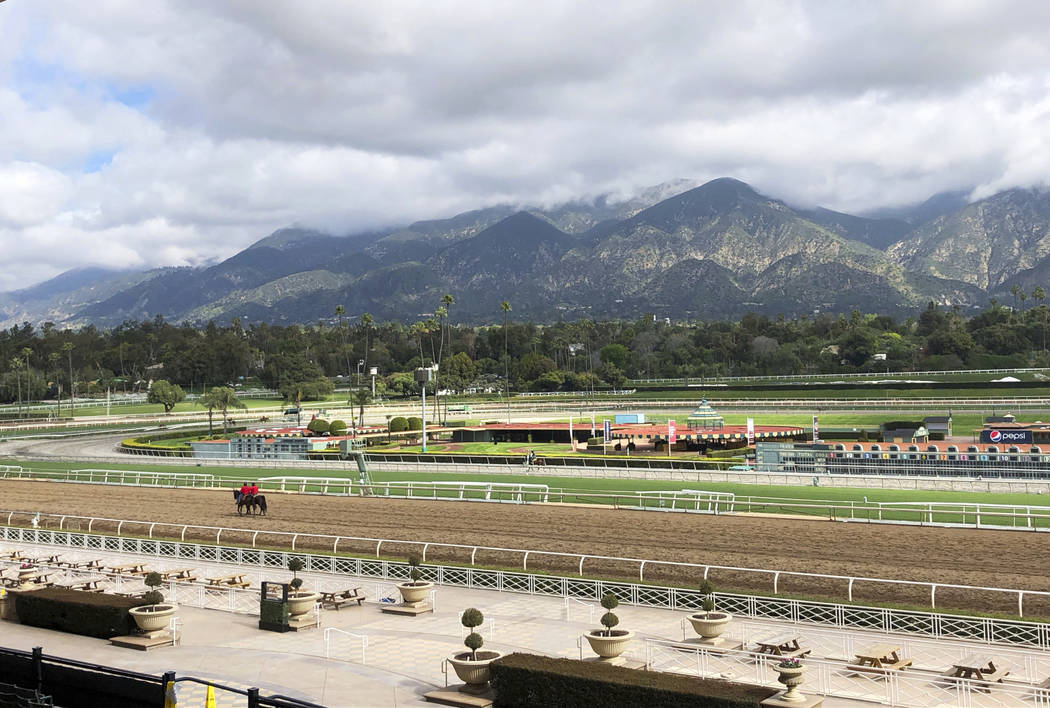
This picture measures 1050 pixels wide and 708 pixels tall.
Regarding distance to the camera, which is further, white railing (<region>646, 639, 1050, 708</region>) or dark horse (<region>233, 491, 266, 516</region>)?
dark horse (<region>233, 491, 266, 516</region>)

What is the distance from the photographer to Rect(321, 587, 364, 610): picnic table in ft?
77.4

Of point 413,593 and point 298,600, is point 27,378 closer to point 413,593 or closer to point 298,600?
point 413,593

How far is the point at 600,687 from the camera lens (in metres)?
14.0

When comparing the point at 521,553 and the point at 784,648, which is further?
the point at 521,553

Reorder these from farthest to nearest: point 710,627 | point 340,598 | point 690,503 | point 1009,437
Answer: point 1009,437 → point 690,503 → point 340,598 → point 710,627

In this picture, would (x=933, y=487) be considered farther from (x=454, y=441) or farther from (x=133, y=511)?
(x=454, y=441)

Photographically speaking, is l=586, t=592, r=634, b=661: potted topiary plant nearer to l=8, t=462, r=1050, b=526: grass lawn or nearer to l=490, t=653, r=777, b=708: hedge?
l=490, t=653, r=777, b=708: hedge

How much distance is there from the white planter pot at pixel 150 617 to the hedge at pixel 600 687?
8393 millimetres

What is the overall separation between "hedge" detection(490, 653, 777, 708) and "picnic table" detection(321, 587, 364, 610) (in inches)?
364

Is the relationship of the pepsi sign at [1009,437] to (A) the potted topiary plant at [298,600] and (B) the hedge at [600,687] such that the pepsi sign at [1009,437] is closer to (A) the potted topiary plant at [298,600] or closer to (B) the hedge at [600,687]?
(A) the potted topiary plant at [298,600]

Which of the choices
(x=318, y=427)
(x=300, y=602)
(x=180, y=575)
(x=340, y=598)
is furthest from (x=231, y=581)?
(x=318, y=427)

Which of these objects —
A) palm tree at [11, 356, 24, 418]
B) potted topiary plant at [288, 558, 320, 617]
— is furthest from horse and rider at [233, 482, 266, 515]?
palm tree at [11, 356, 24, 418]

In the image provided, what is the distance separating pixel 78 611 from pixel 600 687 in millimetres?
12772

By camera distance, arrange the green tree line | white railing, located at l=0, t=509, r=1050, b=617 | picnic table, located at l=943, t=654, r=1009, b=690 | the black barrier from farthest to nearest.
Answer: the green tree line, white railing, located at l=0, t=509, r=1050, b=617, picnic table, located at l=943, t=654, r=1009, b=690, the black barrier
